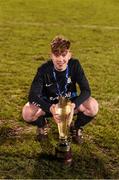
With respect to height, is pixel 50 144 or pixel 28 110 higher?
pixel 28 110

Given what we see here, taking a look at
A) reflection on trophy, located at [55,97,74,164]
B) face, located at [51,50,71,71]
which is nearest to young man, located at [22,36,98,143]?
face, located at [51,50,71,71]

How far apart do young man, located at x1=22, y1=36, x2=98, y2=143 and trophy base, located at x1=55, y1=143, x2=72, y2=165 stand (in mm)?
484

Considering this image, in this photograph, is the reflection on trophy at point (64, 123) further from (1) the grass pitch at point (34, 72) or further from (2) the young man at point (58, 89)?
(2) the young man at point (58, 89)

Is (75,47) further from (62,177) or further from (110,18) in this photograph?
(62,177)

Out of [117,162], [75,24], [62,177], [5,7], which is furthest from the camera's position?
[5,7]

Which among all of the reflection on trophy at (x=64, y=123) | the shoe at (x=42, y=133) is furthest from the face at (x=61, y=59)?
the shoe at (x=42, y=133)

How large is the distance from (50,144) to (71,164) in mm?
706

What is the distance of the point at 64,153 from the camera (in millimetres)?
6250

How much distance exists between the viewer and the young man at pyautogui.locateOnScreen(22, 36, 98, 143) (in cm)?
638

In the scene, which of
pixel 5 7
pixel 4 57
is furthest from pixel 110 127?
pixel 5 7

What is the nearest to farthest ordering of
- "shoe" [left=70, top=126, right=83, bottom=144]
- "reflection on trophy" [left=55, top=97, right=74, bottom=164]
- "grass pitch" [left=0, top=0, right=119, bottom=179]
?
1. "reflection on trophy" [left=55, top=97, right=74, bottom=164]
2. "grass pitch" [left=0, top=0, right=119, bottom=179]
3. "shoe" [left=70, top=126, right=83, bottom=144]

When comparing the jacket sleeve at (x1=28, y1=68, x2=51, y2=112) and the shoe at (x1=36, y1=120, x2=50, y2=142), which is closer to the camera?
the jacket sleeve at (x1=28, y1=68, x2=51, y2=112)

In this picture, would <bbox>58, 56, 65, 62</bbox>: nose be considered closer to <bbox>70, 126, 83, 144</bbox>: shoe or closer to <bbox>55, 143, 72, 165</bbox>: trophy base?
<bbox>55, 143, 72, 165</bbox>: trophy base

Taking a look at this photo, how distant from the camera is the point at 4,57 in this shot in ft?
41.8
